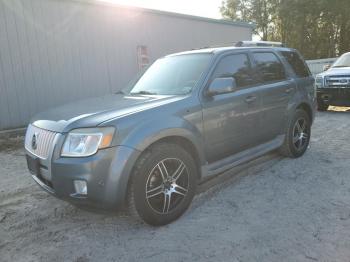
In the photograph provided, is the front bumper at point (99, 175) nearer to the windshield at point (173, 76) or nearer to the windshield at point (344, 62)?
the windshield at point (173, 76)

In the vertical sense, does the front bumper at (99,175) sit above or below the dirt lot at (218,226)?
above

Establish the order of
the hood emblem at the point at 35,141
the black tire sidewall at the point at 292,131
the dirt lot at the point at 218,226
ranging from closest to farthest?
the dirt lot at the point at 218,226
the hood emblem at the point at 35,141
the black tire sidewall at the point at 292,131

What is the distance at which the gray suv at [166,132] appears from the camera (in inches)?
118

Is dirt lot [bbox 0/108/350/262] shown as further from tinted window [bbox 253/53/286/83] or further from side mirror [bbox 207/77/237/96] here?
tinted window [bbox 253/53/286/83]

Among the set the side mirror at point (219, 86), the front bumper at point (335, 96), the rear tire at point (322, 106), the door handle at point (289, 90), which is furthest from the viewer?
the rear tire at point (322, 106)

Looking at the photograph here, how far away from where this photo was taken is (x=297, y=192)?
4062mm

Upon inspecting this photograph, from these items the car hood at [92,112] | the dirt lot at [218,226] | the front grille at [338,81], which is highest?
the car hood at [92,112]

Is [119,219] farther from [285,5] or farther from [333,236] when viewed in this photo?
[285,5]

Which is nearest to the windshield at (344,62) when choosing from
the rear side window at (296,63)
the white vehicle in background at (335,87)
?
the white vehicle in background at (335,87)

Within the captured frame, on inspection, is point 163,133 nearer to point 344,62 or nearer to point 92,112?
point 92,112

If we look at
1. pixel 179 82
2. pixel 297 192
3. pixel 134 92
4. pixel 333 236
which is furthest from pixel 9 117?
pixel 333 236

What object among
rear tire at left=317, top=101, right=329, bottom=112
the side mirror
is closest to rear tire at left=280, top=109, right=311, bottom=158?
the side mirror

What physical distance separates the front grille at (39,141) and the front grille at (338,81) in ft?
27.5

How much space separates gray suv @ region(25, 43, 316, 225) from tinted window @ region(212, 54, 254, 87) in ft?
0.04
